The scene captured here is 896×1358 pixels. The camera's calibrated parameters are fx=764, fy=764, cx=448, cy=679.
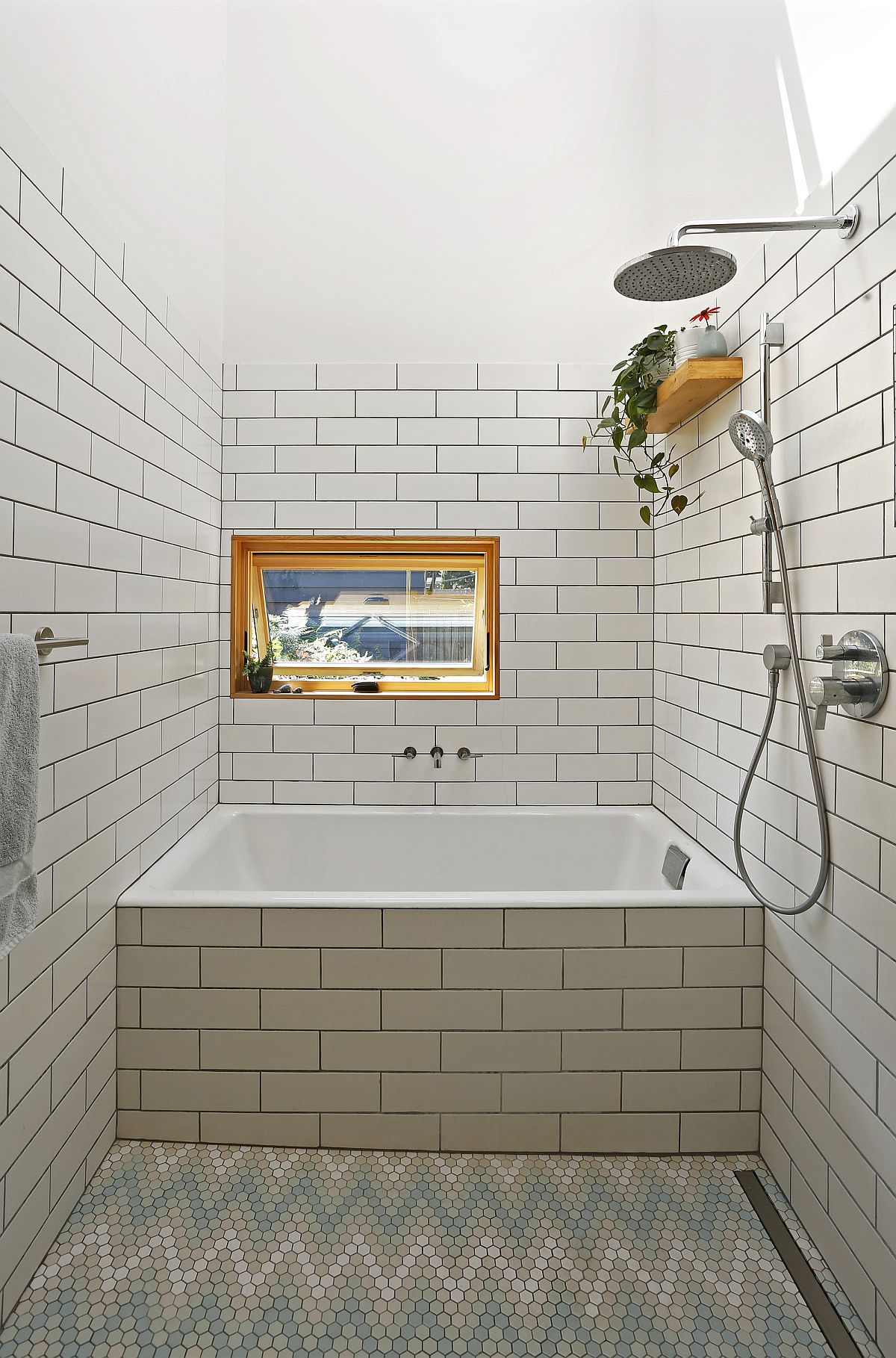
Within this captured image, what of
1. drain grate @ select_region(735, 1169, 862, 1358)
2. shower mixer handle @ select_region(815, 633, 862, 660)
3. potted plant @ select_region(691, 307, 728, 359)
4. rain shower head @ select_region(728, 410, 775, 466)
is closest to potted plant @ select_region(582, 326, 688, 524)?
potted plant @ select_region(691, 307, 728, 359)

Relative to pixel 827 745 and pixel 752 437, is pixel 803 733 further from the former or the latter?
pixel 752 437

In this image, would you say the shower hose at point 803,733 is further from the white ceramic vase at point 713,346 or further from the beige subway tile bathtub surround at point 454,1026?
the white ceramic vase at point 713,346

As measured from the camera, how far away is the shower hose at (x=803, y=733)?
162 centimetres

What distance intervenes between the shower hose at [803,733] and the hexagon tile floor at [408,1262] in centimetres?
75

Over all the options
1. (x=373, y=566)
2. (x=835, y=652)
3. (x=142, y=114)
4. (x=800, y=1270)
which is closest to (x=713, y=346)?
(x=835, y=652)

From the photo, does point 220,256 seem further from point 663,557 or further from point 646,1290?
point 646,1290

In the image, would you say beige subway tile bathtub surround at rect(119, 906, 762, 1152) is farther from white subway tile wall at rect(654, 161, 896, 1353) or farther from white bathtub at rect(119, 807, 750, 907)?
white bathtub at rect(119, 807, 750, 907)

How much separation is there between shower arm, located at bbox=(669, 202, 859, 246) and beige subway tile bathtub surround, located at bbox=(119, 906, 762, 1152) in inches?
60.8

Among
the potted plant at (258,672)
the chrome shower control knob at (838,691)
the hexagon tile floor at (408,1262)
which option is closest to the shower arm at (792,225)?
the chrome shower control knob at (838,691)

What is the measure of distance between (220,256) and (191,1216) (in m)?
2.99

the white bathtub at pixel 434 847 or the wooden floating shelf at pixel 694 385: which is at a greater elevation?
the wooden floating shelf at pixel 694 385

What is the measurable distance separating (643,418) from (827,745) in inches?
50.6

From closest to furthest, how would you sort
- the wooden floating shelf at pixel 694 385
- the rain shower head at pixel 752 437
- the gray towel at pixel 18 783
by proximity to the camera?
1. the gray towel at pixel 18 783
2. the rain shower head at pixel 752 437
3. the wooden floating shelf at pixel 694 385

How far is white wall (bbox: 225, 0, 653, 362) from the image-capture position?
9.34ft
